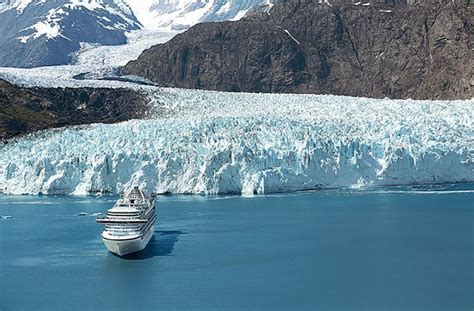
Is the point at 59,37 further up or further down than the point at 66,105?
further up

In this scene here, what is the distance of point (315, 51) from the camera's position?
10794 centimetres

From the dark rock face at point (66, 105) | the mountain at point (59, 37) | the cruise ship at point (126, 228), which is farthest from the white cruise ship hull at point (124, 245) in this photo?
the mountain at point (59, 37)

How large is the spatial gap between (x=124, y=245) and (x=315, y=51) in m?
77.1

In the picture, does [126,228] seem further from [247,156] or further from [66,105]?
[66,105]

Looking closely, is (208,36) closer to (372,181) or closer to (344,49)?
(344,49)

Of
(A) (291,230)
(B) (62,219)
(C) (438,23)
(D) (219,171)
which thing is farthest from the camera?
(C) (438,23)

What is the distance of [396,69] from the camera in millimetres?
99938


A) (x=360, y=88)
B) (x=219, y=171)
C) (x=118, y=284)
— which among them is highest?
(x=360, y=88)

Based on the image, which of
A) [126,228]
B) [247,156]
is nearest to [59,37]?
[247,156]

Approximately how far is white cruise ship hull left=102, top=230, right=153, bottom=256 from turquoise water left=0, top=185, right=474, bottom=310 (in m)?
0.34

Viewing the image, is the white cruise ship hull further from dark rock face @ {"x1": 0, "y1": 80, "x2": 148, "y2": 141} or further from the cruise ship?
dark rock face @ {"x1": 0, "y1": 80, "x2": 148, "y2": 141}

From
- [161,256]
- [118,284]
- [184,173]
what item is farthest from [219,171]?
[118,284]

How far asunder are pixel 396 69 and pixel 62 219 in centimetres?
6362

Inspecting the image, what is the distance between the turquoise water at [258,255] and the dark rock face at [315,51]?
51.9m
